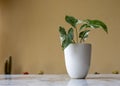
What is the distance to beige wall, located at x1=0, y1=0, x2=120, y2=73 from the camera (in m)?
3.27

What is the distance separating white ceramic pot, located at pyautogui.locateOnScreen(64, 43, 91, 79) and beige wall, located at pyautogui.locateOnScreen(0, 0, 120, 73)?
84.0 inches

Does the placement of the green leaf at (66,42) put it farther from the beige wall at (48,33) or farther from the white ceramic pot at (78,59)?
the beige wall at (48,33)

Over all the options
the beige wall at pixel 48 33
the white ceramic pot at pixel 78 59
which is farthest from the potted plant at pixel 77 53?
the beige wall at pixel 48 33

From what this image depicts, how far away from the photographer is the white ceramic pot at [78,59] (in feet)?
3.86

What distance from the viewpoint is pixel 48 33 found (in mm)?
3498

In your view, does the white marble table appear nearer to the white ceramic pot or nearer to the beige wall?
the white ceramic pot

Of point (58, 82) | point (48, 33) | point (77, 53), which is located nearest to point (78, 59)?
point (77, 53)

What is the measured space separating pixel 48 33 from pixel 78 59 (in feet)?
7.70

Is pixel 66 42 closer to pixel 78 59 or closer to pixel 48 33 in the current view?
pixel 78 59

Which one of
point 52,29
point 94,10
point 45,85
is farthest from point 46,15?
point 45,85

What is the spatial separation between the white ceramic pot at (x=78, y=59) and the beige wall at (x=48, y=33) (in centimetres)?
213

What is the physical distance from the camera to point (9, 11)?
3684mm

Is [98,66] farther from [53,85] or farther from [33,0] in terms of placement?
[53,85]

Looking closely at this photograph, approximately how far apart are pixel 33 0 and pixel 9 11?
1.39ft
